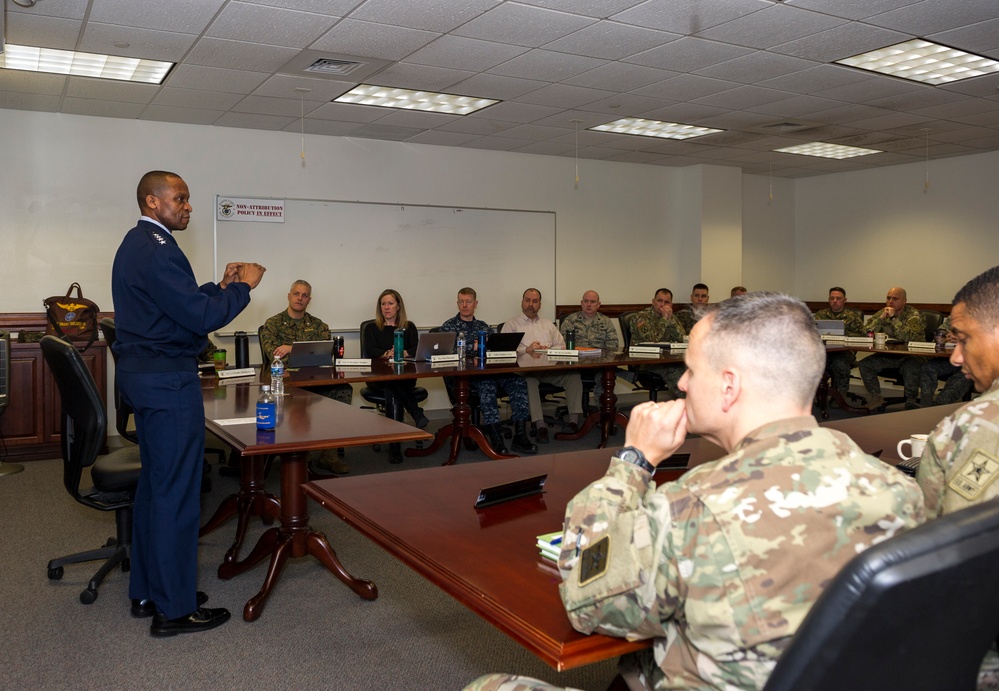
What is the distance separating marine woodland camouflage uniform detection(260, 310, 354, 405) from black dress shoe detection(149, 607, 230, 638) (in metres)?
2.85

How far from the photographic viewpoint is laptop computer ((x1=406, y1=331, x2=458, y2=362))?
20.3 feet

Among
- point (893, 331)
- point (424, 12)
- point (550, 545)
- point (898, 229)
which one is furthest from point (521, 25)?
point (898, 229)

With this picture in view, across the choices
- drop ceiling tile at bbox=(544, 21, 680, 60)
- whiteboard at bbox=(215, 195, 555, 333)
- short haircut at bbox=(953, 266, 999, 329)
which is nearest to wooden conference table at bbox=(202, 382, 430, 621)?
short haircut at bbox=(953, 266, 999, 329)

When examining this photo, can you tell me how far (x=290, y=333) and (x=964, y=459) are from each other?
526 cm

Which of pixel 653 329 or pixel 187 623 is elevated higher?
pixel 653 329

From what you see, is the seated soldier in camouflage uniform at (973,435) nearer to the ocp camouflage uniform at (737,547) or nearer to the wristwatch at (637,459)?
the ocp camouflage uniform at (737,547)

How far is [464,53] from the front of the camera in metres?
4.93

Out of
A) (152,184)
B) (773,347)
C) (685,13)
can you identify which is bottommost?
(773,347)

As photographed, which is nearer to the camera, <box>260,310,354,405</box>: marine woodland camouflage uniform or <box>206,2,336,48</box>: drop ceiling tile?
<box>206,2,336,48</box>: drop ceiling tile

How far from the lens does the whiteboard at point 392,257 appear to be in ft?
23.6

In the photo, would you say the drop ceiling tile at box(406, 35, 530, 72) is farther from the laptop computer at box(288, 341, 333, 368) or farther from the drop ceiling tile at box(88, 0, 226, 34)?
the laptop computer at box(288, 341, 333, 368)

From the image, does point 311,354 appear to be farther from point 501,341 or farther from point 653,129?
point 653,129

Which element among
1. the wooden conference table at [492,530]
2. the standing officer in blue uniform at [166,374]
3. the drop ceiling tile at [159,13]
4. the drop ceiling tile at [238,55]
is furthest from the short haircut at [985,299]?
the drop ceiling tile at [238,55]

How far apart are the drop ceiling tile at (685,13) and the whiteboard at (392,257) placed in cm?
378
